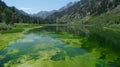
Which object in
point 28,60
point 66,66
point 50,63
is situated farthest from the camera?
point 28,60

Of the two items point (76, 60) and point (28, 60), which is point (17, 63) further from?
point (76, 60)

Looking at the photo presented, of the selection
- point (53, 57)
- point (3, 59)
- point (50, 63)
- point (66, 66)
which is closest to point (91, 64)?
point (66, 66)

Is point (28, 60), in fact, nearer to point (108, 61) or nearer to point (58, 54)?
point (58, 54)

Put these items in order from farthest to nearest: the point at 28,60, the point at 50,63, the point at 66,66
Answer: the point at 28,60
the point at 50,63
the point at 66,66

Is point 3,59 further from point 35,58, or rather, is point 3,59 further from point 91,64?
point 91,64

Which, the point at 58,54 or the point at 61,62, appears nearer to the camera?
the point at 61,62

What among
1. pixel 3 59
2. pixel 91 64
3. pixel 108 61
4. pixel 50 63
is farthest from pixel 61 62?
pixel 3 59

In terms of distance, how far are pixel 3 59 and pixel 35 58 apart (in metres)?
6.43

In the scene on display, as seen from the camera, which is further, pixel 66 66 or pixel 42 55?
pixel 42 55

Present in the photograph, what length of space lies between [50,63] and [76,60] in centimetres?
535

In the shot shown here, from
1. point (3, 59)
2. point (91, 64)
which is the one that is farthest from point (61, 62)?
point (3, 59)

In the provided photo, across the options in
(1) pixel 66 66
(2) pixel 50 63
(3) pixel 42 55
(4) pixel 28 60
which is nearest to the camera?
(1) pixel 66 66

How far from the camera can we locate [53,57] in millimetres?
47250

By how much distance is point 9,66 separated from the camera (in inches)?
1545
